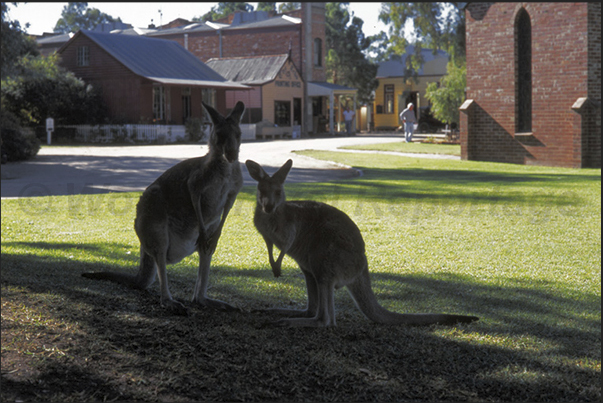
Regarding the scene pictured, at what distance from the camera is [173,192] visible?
12.6ft

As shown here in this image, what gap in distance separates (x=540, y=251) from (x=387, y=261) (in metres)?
2.09

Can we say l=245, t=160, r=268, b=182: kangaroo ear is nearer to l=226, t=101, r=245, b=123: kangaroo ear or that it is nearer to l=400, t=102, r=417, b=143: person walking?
l=226, t=101, r=245, b=123: kangaroo ear

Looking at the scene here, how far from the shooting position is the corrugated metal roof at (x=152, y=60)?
3609 cm

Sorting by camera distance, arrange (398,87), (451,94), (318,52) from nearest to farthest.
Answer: (451,94) → (318,52) → (398,87)

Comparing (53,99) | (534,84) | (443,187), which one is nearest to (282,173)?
(443,187)

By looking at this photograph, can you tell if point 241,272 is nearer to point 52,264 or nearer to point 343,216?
point 52,264

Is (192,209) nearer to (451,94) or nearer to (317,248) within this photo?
(317,248)

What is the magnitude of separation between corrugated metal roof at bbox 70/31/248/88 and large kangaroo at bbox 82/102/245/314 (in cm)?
3166

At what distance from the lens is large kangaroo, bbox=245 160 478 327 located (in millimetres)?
3475

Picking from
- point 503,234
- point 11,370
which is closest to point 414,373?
point 11,370

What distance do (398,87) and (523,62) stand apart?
3998 cm

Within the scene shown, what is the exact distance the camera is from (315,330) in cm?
396

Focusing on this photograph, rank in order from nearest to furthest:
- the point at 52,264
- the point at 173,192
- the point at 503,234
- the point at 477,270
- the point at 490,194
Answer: the point at 173,192, the point at 52,264, the point at 477,270, the point at 503,234, the point at 490,194

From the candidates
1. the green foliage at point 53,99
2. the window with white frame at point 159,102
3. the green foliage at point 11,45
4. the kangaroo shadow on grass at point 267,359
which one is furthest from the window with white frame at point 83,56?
the kangaroo shadow on grass at point 267,359
